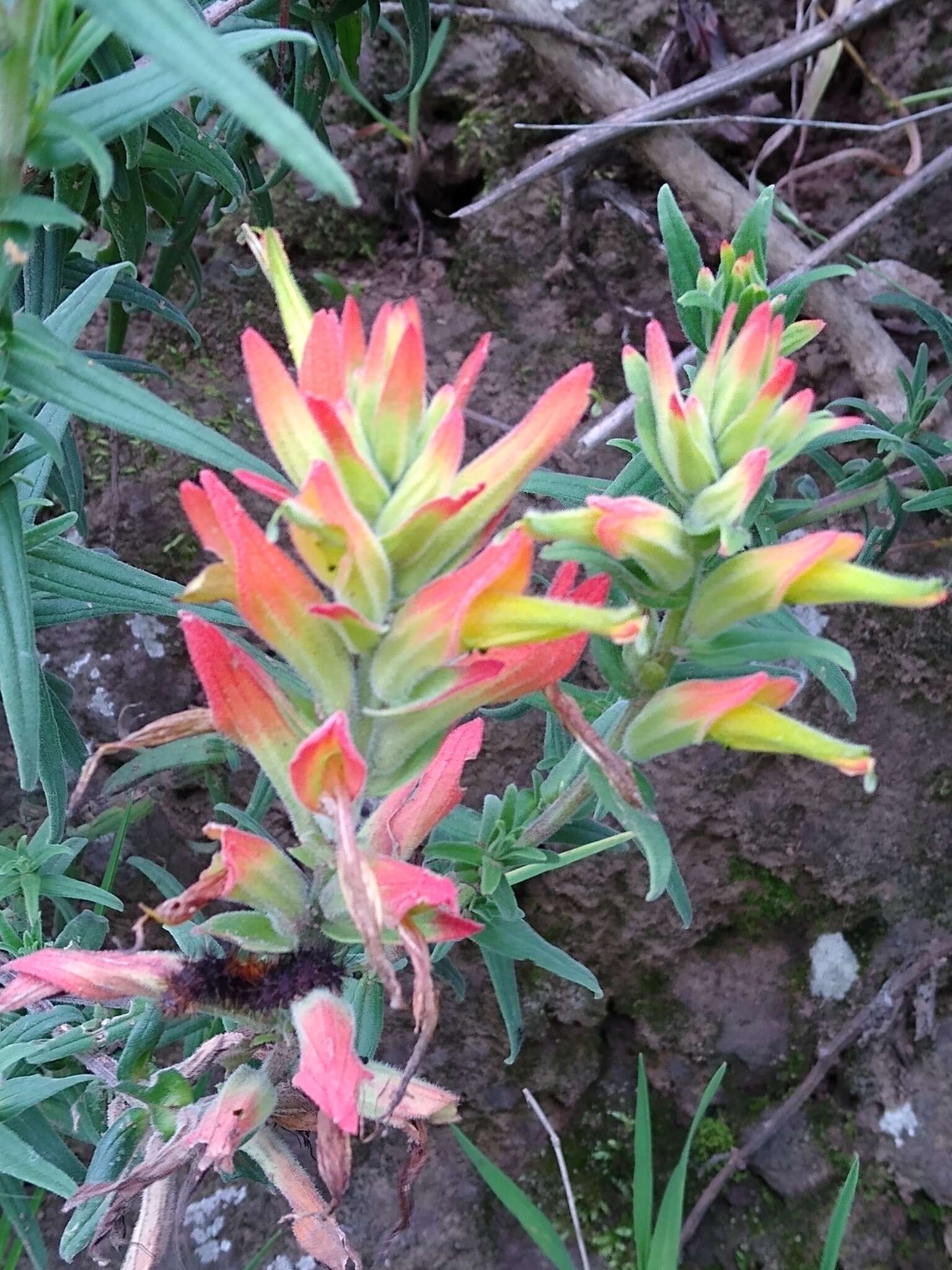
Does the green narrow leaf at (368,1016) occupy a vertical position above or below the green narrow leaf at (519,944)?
below

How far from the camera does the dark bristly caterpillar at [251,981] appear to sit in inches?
30.3

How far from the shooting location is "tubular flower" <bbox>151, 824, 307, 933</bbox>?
697 millimetres

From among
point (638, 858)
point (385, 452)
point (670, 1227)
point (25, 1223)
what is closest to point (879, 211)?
point (638, 858)

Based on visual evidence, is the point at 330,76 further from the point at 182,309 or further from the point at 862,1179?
the point at 862,1179

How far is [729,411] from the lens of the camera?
0.77m

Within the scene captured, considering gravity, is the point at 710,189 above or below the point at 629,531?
below

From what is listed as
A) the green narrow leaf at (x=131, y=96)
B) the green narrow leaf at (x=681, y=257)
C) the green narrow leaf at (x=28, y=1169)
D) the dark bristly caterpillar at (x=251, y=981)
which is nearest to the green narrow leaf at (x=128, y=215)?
the green narrow leaf at (x=131, y=96)

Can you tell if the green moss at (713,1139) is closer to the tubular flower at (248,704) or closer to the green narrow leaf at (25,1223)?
the green narrow leaf at (25,1223)

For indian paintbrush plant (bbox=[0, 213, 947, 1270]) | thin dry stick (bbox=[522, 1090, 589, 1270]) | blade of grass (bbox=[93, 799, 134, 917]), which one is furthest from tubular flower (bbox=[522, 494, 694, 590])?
thin dry stick (bbox=[522, 1090, 589, 1270])

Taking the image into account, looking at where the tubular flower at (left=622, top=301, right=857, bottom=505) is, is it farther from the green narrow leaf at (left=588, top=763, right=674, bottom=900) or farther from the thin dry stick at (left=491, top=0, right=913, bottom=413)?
the thin dry stick at (left=491, top=0, right=913, bottom=413)

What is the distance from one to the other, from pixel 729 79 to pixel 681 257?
1105 millimetres

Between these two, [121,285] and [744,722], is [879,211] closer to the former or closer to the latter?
[121,285]

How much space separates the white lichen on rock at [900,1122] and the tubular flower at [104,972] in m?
1.82

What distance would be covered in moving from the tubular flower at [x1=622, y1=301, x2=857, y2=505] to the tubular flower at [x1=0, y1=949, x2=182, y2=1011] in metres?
A: 0.58
